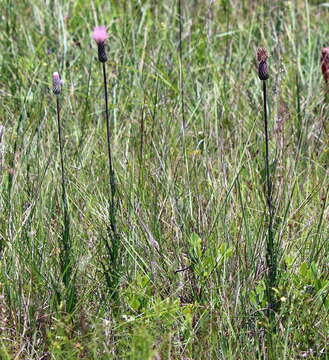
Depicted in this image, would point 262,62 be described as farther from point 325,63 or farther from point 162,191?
point 325,63

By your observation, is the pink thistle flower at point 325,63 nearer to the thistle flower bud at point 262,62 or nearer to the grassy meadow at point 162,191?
the grassy meadow at point 162,191

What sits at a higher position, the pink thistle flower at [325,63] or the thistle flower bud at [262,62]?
the thistle flower bud at [262,62]

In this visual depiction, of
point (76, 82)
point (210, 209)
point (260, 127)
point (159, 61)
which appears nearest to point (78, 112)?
point (76, 82)

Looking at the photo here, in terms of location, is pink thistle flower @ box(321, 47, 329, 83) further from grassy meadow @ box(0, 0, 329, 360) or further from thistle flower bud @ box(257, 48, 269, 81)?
thistle flower bud @ box(257, 48, 269, 81)

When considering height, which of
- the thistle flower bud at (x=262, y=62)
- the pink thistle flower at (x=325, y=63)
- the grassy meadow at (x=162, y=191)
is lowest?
the grassy meadow at (x=162, y=191)

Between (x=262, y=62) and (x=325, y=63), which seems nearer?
(x=262, y=62)

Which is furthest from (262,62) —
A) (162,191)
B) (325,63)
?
(325,63)

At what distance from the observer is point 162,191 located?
10.2 feet

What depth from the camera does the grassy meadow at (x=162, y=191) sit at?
2.54m

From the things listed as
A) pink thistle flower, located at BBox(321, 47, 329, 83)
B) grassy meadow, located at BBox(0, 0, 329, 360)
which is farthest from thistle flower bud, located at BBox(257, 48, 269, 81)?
pink thistle flower, located at BBox(321, 47, 329, 83)

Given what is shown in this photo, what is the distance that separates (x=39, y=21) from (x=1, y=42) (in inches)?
9.5

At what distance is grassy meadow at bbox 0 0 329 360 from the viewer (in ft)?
8.32

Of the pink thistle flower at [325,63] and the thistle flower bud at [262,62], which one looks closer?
the thistle flower bud at [262,62]

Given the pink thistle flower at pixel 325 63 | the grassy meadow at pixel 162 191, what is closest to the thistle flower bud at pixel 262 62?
the grassy meadow at pixel 162 191
